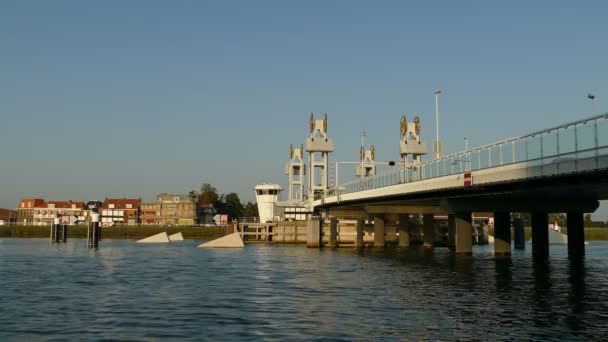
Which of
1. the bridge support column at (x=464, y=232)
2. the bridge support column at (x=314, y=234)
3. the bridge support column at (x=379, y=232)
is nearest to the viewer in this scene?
the bridge support column at (x=464, y=232)

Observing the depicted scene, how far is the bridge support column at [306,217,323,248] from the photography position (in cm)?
9556

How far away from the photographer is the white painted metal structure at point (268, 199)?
15562 centimetres

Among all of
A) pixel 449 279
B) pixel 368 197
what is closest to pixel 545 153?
pixel 449 279

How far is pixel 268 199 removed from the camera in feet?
511

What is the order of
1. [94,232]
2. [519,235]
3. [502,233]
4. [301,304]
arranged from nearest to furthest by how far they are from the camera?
1. [301,304]
2. [502,233]
3. [94,232]
4. [519,235]

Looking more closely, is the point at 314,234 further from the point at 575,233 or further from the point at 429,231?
the point at 575,233

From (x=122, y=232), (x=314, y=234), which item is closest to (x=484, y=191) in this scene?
(x=314, y=234)

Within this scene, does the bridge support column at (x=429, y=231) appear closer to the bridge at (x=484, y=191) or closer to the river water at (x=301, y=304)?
the bridge at (x=484, y=191)

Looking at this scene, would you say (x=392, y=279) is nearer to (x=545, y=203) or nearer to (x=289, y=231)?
(x=545, y=203)

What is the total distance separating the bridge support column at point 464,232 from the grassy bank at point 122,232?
9348 centimetres

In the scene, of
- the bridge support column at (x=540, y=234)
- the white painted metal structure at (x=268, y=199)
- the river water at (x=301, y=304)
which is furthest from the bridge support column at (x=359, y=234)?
the white painted metal structure at (x=268, y=199)

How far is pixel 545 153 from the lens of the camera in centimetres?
4212

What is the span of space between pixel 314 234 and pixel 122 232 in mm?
84370

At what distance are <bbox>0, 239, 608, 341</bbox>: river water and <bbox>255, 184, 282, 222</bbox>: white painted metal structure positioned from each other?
103472 millimetres
